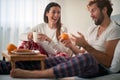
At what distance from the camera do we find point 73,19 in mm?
3182

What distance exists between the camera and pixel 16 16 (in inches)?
121

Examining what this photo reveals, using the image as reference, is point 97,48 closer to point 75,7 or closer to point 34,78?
point 34,78

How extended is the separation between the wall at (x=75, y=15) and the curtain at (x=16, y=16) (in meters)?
0.31

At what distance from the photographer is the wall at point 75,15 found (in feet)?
10.1

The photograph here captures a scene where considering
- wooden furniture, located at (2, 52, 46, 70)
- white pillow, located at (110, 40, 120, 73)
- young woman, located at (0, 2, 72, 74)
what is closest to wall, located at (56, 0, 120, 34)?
young woman, located at (0, 2, 72, 74)

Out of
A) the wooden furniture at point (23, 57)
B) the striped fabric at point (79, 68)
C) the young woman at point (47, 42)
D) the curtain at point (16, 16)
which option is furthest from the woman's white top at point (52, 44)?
the curtain at point (16, 16)

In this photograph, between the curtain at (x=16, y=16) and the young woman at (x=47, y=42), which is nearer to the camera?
the young woman at (x=47, y=42)

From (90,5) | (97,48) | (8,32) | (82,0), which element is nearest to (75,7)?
(82,0)

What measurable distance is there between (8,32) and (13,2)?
0.40 meters

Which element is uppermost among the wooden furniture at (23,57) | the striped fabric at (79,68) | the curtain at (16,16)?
the curtain at (16,16)

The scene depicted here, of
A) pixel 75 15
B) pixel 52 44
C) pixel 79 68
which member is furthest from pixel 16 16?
pixel 79 68

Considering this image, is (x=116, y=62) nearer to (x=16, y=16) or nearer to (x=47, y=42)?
→ (x=47, y=42)

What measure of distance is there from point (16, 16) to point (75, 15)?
0.78m

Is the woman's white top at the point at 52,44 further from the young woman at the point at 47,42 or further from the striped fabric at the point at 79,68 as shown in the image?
the striped fabric at the point at 79,68
